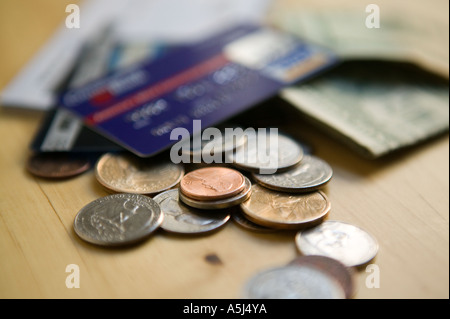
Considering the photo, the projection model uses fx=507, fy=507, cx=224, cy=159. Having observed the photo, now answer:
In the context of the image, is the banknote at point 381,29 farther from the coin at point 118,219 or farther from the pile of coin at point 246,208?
the coin at point 118,219

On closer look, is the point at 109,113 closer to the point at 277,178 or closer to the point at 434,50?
the point at 277,178

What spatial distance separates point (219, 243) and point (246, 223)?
0.15 ft

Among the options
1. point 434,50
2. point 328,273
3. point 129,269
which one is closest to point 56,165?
point 129,269

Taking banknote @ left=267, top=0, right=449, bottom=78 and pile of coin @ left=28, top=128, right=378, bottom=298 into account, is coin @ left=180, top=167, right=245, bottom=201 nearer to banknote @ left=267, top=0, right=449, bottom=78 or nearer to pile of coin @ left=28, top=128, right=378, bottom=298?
pile of coin @ left=28, top=128, right=378, bottom=298

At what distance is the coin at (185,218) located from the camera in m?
0.62

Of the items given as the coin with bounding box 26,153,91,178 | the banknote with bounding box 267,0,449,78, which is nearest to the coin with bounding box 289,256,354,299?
the coin with bounding box 26,153,91,178

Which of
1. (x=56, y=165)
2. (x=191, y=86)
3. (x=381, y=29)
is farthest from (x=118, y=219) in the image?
(x=381, y=29)

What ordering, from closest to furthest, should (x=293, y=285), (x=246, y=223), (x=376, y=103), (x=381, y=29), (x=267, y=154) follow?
(x=293, y=285) < (x=246, y=223) < (x=267, y=154) < (x=376, y=103) < (x=381, y=29)

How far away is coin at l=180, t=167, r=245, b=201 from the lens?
64cm

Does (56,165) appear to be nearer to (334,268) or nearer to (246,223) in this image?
(246,223)

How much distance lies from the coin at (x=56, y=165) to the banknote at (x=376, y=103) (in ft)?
1.16

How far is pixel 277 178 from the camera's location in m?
0.69

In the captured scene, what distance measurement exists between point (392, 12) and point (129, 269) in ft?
2.95

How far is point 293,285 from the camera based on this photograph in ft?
1.75
